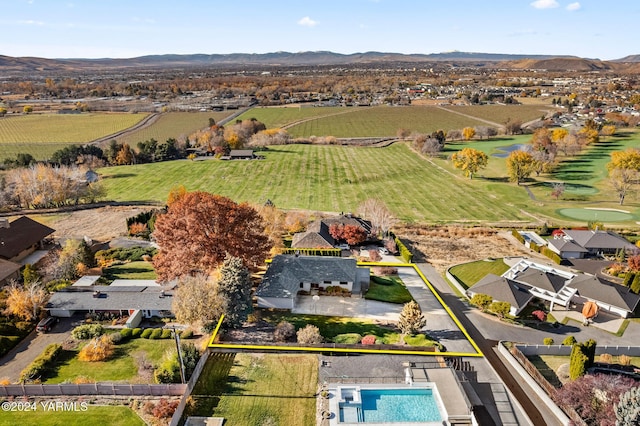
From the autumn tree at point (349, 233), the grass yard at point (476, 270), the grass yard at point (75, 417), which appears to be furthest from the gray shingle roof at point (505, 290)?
the grass yard at point (75, 417)

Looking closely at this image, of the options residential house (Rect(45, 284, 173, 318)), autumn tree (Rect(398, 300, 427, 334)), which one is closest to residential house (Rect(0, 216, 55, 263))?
residential house (Rect(45, 284, 173, 318))

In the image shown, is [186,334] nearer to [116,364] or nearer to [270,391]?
[116,364]

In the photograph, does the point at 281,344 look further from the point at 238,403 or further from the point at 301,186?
the point at 301,186

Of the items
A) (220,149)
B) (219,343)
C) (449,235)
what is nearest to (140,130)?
(220,149)

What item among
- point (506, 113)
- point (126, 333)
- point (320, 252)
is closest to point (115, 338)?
point (126, 333)

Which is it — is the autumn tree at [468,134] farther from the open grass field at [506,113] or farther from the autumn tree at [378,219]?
the autumn tree at [378,219]

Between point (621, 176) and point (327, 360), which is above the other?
point (621, 176)
